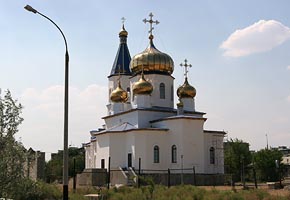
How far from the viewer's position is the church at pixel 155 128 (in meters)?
41.1

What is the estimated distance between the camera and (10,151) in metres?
Result: 11.9

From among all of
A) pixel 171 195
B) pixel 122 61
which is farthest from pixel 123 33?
pixel 171 195

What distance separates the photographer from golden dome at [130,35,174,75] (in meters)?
45.3

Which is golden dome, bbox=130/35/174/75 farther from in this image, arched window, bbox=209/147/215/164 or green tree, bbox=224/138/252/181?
green tree, bbox=224/138/252/181

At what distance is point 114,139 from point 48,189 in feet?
58.2

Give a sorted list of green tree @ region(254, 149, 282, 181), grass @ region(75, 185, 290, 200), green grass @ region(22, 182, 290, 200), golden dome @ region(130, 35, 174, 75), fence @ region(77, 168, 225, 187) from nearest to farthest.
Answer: grass @ region(75, 185, 290, 200)
green grass @ region(22, 182, 290, 200)
fence @ region(77, 168, 225, 187)
golden dome @ region(130, 35, 174, 75)
green tree @ region(254, 149, 282, 181)

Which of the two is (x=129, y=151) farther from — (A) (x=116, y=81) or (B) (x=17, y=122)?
(B) (x=17, y=122)

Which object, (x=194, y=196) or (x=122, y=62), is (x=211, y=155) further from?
(x=194, y=196)

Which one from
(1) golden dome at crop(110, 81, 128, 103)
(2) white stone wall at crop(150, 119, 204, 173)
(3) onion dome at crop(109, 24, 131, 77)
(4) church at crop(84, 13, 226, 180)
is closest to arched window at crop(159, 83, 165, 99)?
(4) church at crop(84, 13, 226, 180)

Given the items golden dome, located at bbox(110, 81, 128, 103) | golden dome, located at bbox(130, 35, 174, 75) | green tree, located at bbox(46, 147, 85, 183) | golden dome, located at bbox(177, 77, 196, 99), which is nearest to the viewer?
golden dome, located at bbox(130, 35, 174, 75)

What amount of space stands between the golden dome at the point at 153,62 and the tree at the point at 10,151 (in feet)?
109

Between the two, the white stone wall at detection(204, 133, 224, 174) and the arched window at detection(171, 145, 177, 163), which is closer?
the arched window at detection(171, 145, 177, 163)

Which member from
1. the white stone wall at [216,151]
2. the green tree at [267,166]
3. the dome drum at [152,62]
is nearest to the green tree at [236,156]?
the green tree at [267,166]

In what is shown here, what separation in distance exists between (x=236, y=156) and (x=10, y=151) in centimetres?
4394
